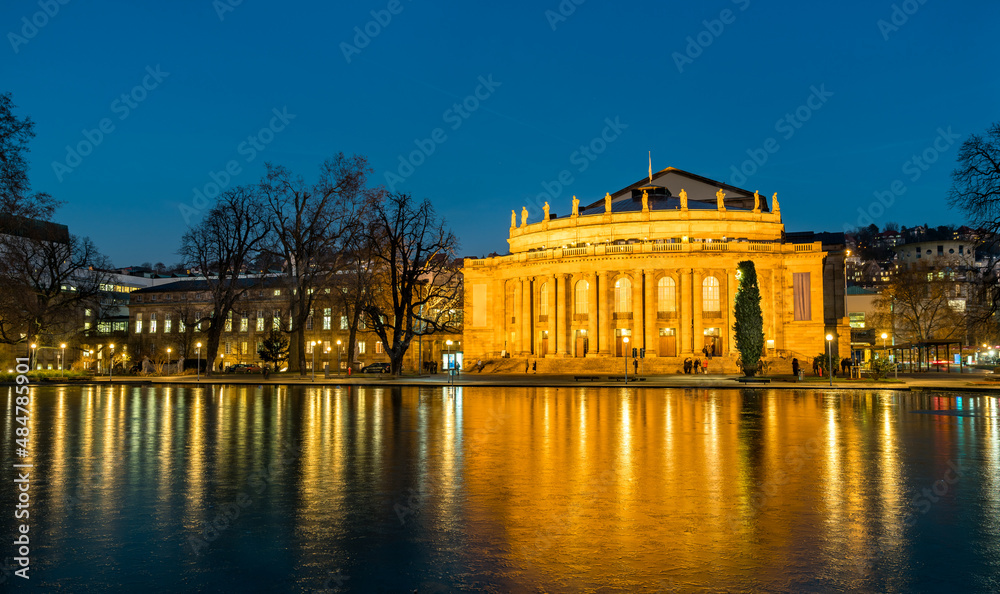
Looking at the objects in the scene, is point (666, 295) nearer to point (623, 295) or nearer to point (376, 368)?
point (623, 295)

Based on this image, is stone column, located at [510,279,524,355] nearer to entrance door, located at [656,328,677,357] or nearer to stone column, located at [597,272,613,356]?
stone column, located at [597,272,613,356]

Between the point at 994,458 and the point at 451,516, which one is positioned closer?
the point at 451,516

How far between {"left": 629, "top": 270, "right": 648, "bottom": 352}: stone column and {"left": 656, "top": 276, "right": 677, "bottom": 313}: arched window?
183 centimetres

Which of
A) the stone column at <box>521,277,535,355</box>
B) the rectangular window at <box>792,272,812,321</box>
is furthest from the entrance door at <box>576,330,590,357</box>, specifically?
the rectangular window at <box>792,272,812,321</box>

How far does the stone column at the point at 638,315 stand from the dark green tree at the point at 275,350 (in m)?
34.0

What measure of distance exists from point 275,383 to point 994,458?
148 feet

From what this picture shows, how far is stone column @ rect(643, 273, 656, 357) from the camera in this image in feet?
239

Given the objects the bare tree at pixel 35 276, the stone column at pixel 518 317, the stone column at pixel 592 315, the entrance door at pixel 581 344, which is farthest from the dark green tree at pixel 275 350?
the stone column at pixel 592 315

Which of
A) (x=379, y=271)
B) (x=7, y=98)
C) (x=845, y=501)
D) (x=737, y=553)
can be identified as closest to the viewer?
(x=737, y=553)

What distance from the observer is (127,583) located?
6711mm

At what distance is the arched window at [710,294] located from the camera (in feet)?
239

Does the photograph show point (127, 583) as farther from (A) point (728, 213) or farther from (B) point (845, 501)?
(A) point (728, 213)

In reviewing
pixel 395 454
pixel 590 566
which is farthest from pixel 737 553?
pixel 395 454

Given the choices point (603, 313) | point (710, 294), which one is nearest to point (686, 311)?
point (710, 294)
